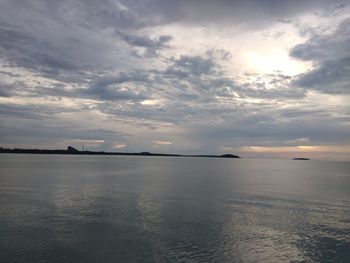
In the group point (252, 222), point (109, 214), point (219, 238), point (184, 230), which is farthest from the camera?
point (109, 214)

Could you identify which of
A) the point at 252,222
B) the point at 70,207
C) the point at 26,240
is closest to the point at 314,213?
the point at 252,222

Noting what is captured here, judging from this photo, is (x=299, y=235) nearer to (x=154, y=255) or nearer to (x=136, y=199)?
Result: (x=154, y=255)

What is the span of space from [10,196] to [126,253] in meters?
25.1

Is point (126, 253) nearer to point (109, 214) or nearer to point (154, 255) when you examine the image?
point (154, 255)

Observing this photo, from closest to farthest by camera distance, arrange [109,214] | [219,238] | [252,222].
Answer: [219,238] → [252,222] → [109,214]

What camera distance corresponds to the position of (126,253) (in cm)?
1881

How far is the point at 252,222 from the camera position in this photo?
88.8 feet

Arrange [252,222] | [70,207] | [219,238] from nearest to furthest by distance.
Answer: [219,238], [252,222], [70,207]

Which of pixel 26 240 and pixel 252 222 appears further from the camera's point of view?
pixel 252 222

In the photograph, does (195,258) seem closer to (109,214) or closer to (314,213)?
(109,214)

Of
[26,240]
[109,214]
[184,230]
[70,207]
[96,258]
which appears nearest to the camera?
[96,258]

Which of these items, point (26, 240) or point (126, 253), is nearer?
point (126, 253)

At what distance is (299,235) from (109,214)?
15458 mm

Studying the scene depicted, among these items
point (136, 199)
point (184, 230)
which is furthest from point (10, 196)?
point (184, 230)
